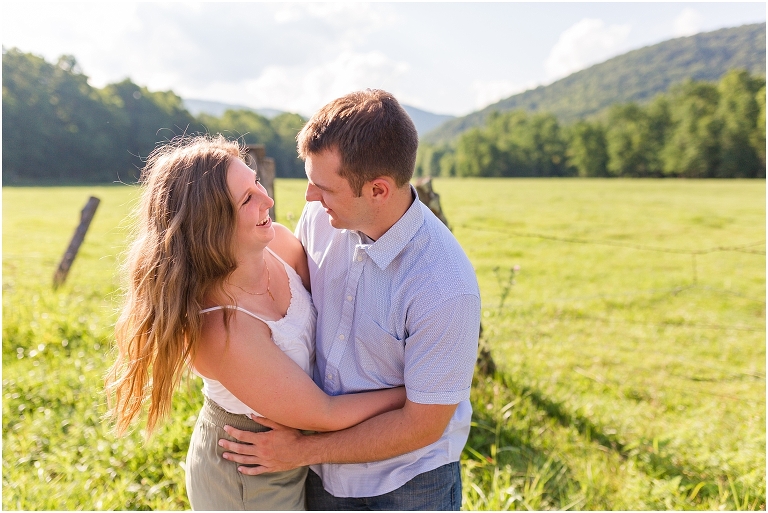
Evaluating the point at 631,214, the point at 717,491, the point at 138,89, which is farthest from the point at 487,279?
the point at 138,89

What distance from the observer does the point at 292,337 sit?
74.7 inches

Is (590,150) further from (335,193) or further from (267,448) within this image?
(267,448)

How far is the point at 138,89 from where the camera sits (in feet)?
232

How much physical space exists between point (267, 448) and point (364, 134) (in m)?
1.14

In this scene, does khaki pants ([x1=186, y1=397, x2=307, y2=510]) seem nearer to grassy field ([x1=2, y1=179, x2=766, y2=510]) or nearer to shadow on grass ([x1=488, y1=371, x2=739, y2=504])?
grassy field ([x1=2, y1=179, x2=766, y2=510])

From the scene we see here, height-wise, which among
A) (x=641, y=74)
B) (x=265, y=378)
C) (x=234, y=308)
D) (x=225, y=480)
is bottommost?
(x=225, y=480)

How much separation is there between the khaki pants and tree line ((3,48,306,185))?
5283 cm

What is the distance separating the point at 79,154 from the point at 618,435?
66.9m

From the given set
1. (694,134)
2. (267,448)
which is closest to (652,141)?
(694,134)

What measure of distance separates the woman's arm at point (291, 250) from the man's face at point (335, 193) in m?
0.33

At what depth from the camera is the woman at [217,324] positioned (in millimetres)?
1723

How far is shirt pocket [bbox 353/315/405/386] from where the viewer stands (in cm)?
188

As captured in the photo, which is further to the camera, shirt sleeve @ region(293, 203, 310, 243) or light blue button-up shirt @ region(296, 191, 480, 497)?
shirt sleeve @ region(293, 203, 310, 243)

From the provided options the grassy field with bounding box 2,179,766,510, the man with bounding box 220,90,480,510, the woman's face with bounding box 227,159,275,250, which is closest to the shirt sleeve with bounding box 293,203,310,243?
the man with bounding box 220,90,480,510
